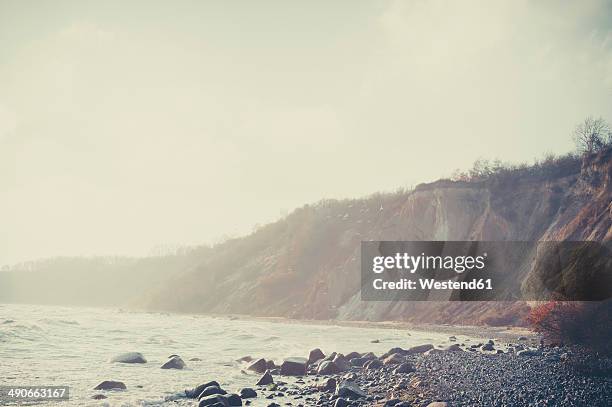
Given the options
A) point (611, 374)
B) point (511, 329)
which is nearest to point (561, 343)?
point (611, 374)

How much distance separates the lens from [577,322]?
1406 cm

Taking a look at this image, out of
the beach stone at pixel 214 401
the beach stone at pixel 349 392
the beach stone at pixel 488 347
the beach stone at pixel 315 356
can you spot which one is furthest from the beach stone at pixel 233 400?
the beach stone at pixel 488 347

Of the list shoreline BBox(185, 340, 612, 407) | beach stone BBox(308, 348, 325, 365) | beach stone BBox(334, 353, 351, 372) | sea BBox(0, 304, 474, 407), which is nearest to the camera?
shoreline BBox(185, 340, 612, 407)

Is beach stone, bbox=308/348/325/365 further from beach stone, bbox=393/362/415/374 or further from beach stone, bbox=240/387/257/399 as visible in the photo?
beach stone, bbox=240/387/257/399

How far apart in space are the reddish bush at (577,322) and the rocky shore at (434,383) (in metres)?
0.49

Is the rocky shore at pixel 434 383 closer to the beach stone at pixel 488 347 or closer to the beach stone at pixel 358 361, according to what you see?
the beach stone at pixel 358 361

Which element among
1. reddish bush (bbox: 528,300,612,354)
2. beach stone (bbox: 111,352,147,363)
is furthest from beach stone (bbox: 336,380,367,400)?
beach stone (bbox: 111,352,147,363)

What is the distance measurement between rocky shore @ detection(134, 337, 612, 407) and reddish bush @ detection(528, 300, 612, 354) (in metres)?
0.49

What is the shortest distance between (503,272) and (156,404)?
3564 centimetres

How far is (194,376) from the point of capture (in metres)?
16.9

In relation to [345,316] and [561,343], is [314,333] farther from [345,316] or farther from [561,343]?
[561,343]

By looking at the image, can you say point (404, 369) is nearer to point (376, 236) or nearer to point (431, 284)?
point (431, 284)

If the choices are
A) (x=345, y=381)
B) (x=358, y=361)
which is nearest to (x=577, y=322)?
(x=345, y=381)

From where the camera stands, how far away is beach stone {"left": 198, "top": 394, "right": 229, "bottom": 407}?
11695mm
